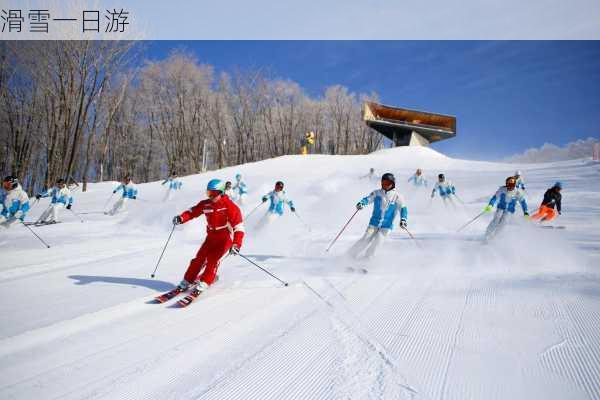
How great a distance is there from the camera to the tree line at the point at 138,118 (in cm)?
2161

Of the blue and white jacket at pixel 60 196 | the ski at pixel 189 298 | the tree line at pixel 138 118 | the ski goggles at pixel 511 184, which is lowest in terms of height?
the ski at pixel 189 298

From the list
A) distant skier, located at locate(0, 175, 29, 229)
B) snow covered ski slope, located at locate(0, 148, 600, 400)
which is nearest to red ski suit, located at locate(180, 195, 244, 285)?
snow covered ski slope, located at locate(0, 148, 600, 400)

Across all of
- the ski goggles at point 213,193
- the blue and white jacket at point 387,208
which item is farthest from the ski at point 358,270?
the ski goggles at point 213,193

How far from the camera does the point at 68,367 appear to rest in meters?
2.53

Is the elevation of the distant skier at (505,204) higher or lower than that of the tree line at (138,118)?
lower

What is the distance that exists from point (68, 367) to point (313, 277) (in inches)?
136

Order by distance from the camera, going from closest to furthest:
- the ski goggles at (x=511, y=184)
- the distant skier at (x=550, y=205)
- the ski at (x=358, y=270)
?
the ski at (x=358, y=270), the ski goggles at (x=511, y=184), the distant skier at (x=550, y=205)

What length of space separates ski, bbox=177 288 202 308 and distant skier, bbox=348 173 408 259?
345 cm

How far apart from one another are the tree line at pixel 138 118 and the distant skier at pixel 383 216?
21.7m

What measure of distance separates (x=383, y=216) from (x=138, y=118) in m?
43.5

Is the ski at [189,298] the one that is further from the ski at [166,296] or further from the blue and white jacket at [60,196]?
the blue and white jacket at [60,196]

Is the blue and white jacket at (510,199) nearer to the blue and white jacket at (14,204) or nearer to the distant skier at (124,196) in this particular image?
the blue and white jacket at (14,204)

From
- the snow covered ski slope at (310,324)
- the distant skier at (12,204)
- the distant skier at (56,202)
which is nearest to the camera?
the snow covered ski slope at (310,324)

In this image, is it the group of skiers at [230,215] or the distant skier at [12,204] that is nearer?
the group of skiers at [230,215]
